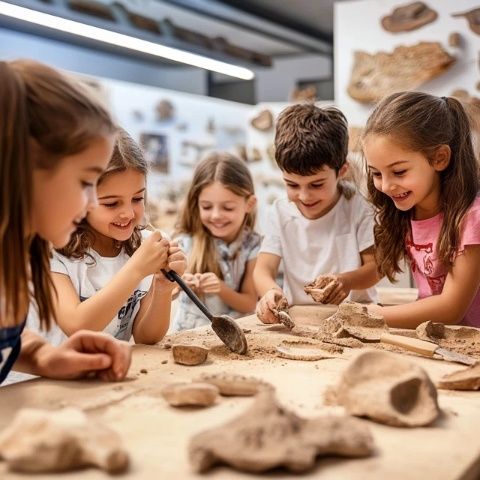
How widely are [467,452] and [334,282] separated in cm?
91

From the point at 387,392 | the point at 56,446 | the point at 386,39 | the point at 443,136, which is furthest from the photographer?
the point at 386,39

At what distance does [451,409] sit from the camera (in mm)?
1003

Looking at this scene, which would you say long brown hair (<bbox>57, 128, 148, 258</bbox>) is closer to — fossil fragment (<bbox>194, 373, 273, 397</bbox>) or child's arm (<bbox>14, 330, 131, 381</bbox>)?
child's arm (<bbox>14, 330, 131, 381</bbox>)

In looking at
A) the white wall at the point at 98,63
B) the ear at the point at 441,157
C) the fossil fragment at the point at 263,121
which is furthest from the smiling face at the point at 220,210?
the white wall at the point at 98,63

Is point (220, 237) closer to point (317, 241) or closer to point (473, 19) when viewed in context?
point (317, 241)

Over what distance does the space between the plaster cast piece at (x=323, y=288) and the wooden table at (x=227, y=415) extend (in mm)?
326

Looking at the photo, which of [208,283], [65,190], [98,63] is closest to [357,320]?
[208,283]

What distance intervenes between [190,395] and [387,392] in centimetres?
29

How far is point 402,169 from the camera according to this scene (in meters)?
1.73

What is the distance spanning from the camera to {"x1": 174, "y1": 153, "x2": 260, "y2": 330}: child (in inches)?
99.7

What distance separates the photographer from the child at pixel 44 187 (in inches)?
37.6

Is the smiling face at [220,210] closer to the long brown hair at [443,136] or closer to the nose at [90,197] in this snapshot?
the long brown hair at [443,136]

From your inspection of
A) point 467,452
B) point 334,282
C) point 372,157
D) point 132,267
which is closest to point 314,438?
point 467,452

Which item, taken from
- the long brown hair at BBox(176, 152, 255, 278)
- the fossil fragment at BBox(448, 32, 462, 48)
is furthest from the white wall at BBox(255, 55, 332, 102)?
the long brown hair at BBox(176, 152, 255, 278)
